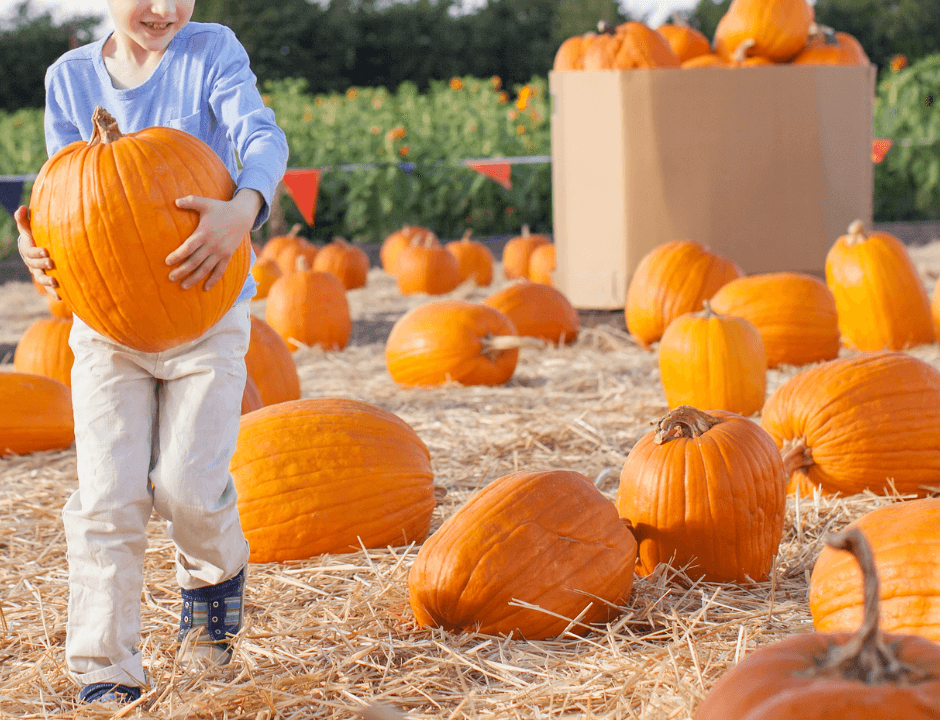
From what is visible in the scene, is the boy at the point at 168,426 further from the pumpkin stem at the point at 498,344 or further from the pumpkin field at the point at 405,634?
the pumpkin stem at the point at 498,344

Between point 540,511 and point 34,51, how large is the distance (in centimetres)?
1853

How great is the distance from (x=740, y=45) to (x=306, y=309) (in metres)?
3.03

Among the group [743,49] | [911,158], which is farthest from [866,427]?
[911,158]

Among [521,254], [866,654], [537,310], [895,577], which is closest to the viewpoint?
[866,654]

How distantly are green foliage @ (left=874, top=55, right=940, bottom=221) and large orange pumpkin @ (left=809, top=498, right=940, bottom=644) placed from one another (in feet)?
43.3

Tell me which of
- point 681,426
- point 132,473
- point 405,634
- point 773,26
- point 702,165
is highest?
point 773,26

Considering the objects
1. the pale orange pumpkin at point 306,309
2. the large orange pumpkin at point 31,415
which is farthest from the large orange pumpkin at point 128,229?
the pale orange pumpkin at point 306,309

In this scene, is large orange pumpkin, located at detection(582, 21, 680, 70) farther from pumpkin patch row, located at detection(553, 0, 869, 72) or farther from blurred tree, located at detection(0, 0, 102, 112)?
blurred tree, located at detection(0, 0, 102, 112)

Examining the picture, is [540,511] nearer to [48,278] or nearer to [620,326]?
[48,278]

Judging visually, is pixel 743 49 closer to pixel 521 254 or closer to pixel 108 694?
pixel 521 254

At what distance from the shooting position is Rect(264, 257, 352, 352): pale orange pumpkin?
576cm

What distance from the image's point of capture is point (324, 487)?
8.54ft

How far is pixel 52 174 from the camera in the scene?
1.90 metres

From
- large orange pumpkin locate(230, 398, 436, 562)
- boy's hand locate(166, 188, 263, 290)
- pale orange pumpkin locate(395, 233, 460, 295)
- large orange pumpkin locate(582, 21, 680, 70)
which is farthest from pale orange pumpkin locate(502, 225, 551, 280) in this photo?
boy's hand locate(166, 188, 263, 290)
